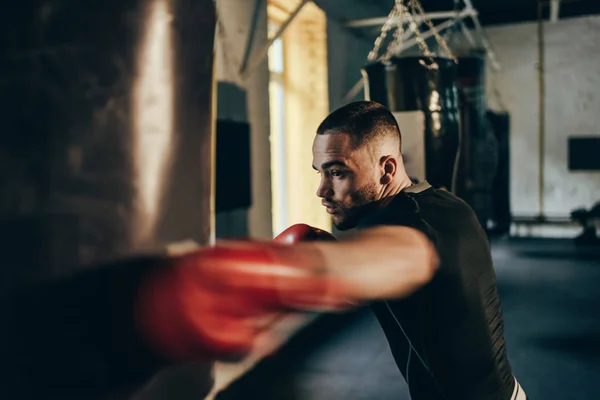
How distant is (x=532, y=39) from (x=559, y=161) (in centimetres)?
190

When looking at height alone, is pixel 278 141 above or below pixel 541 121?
below

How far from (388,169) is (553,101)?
8.35m

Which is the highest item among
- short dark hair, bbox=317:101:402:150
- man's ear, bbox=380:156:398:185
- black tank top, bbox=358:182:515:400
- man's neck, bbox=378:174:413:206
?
short dark hair, bbox=317:101:402:150

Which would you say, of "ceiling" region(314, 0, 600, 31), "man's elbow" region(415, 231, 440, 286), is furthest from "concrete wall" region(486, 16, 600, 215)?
"man's elbow" region(415, 231, 440, 286)

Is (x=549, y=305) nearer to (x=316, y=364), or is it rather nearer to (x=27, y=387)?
(x=316, y=364)

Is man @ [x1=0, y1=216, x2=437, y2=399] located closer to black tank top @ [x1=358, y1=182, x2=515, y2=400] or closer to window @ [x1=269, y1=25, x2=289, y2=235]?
black tank top @ [x1=358, y1=182, x2=515, y2=400]

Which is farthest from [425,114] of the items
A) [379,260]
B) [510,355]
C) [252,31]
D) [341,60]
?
[341,60]

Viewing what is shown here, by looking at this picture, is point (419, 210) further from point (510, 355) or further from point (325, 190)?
point (510, 355)

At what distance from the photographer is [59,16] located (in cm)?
114

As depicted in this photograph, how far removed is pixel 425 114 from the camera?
3.23 metres

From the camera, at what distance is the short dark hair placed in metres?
1.16

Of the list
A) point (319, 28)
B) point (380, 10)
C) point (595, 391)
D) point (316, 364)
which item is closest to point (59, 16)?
point (316, 364)

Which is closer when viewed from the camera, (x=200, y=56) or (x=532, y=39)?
(x=200, y=56)

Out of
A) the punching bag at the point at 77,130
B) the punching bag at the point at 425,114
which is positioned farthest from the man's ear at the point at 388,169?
the punching bag at the point at 425,114
